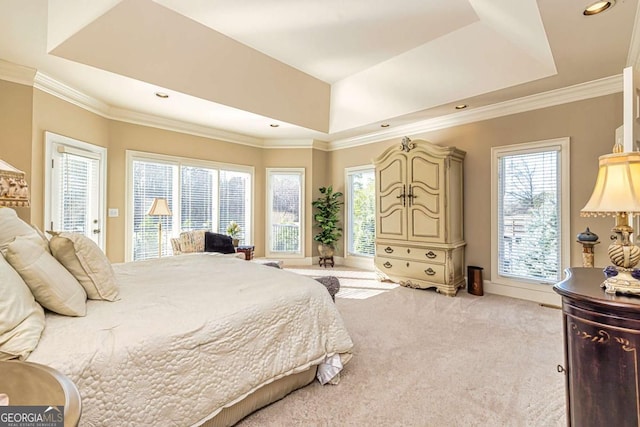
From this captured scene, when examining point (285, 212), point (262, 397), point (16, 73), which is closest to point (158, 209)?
point (16, 73)

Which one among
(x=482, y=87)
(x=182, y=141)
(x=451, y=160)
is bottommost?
(x=451, y=160)

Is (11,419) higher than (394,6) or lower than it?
lower

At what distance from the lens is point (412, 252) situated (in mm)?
4508

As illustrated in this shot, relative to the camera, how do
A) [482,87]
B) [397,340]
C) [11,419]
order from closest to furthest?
[11,419] → [397,340] → [482,87]

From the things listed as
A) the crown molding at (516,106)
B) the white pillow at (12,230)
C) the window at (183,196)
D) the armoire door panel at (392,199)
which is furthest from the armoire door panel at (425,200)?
the white pillow at (12,230)

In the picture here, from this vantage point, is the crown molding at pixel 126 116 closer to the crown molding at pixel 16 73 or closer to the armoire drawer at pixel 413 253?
the crown molding at pixel 16 73

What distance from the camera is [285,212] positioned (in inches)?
251

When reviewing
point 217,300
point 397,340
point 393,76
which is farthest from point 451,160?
point 217,300

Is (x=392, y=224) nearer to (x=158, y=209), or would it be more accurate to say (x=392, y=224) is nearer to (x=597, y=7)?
(x=597, y=7)

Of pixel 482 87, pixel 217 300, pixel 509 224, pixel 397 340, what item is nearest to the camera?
pixel 217 300

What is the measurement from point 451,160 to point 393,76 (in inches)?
56.3

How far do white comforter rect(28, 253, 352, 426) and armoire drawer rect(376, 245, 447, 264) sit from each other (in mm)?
2600

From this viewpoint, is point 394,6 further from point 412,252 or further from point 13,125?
point 13,125

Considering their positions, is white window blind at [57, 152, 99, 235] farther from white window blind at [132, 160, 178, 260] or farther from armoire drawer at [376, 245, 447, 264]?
armoire drawer at [376, 245, 447, 264]
